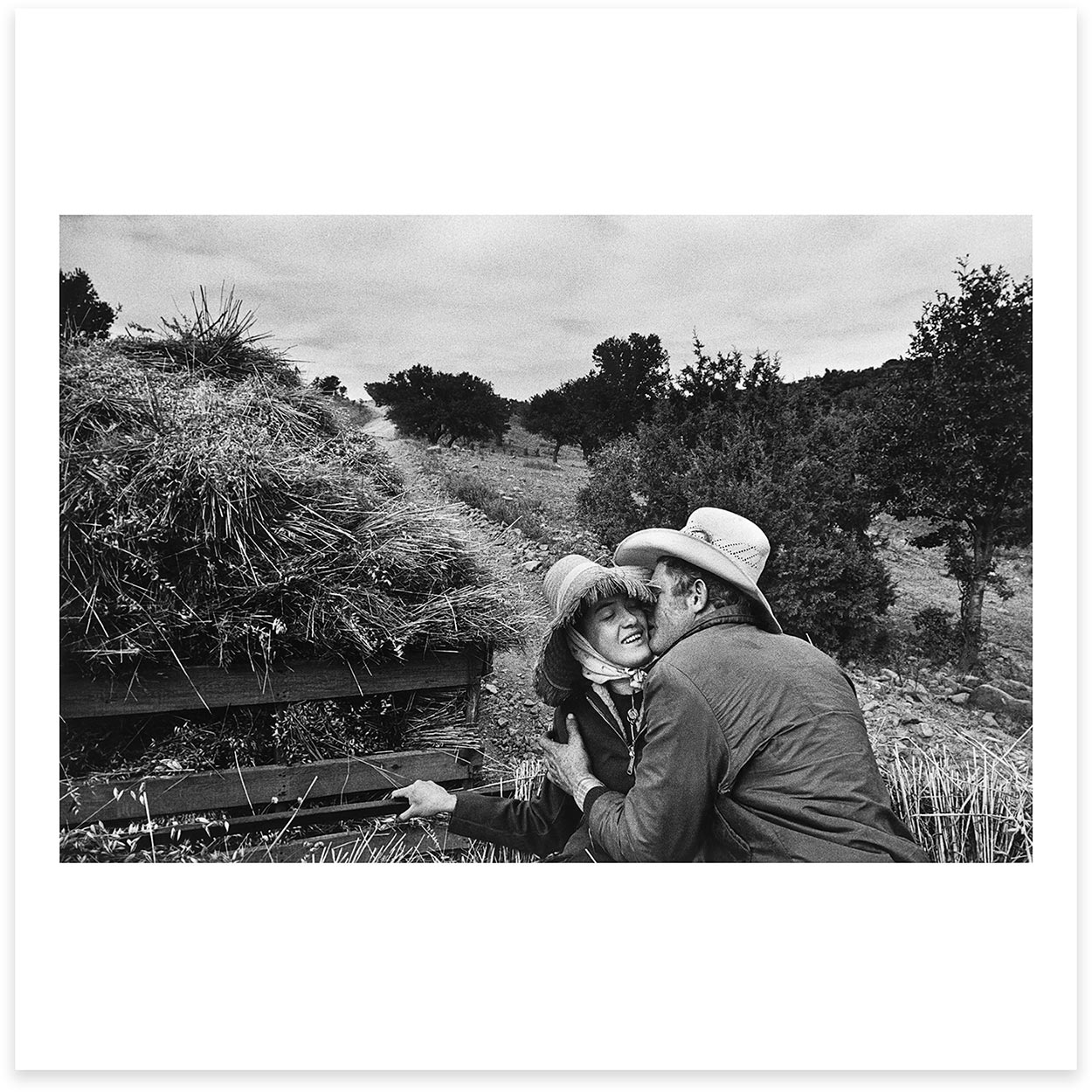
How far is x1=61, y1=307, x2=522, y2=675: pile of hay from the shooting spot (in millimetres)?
Result: 3244

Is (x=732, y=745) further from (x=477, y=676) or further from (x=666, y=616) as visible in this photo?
(x=477, y=676)

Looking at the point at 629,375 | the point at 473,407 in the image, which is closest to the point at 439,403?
the point at 473,407

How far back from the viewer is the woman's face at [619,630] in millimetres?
3156

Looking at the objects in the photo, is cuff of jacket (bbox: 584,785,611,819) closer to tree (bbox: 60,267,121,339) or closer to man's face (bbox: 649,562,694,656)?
man's face (bbox: 649,562,694,656)

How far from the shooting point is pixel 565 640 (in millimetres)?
3191

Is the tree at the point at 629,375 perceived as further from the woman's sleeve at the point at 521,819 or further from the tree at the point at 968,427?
the woman's sleeve at the point at 521,819

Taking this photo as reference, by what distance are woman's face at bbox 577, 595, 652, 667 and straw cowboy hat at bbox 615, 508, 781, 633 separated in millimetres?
166

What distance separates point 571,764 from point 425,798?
0.53m

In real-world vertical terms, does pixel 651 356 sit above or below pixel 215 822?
above

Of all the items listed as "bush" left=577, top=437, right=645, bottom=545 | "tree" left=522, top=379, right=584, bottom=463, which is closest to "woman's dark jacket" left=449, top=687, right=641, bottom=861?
"bush" left=577, top=437, right=645, bottom=545
